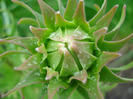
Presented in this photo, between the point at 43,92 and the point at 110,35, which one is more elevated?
the point at 110,35

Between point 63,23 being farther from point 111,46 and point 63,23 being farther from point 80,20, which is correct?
point 111,46

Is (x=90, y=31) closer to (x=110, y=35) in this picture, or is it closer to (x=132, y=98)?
(x=110, y=35)

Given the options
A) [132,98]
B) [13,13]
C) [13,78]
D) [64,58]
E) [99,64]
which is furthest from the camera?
[132,98]

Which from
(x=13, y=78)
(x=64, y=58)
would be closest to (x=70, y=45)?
(x=64, y=58)

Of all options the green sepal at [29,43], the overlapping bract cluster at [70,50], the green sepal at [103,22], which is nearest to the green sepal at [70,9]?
the overlapping bract cluster at [70,50]

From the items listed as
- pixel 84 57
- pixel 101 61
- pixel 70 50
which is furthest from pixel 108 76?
pixel 70 50

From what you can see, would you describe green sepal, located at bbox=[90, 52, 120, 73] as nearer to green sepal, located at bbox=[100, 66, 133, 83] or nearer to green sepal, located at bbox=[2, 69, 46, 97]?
green sepal, located at bbox=[100, 66, 133, 83]

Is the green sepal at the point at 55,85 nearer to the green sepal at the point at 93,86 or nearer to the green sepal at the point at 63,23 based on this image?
the green sepal at the point at 93,86
